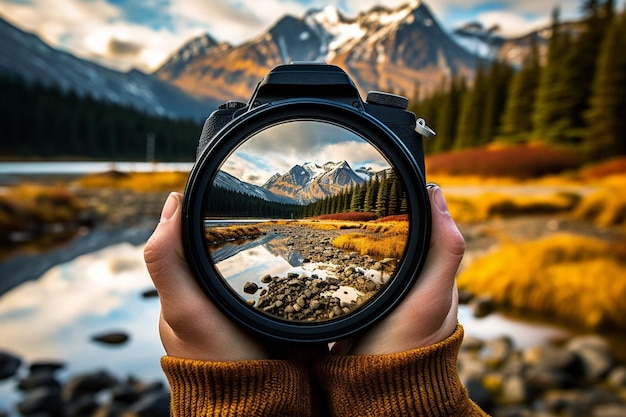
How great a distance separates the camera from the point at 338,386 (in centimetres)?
56

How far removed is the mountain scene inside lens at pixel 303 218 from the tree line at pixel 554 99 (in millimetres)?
5463

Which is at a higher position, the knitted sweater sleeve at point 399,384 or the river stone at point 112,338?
the knitted sweater sleeve at point 399,384

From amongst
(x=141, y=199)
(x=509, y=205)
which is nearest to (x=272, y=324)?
(x=509, y=205)

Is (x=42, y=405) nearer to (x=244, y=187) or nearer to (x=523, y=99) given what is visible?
(x=244, y=187)

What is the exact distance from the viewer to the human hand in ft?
1.80

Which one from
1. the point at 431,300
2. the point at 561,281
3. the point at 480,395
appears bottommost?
the point at 480,395

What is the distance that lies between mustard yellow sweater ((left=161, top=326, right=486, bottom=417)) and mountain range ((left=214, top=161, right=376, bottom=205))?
201 mm

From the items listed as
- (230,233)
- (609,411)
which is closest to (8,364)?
(609,411)

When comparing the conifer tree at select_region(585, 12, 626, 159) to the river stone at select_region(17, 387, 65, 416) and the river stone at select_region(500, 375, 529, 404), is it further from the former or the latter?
the river stone at select_region(17, 387, 65, 416)

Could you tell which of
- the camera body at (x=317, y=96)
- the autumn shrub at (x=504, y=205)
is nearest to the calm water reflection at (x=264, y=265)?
the camera body at (x=317, y=96)

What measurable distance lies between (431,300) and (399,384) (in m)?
0.11

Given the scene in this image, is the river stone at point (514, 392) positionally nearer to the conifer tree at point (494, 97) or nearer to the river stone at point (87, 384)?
the river stone at point (87, 384)

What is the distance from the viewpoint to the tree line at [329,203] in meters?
0.52

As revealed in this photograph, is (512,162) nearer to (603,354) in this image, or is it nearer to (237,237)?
(603,354)
